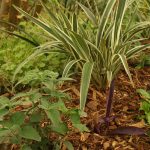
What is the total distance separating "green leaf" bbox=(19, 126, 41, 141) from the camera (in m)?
1.49

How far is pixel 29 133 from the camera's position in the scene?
1.52m

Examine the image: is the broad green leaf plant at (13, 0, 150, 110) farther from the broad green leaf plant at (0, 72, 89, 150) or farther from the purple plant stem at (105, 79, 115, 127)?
the broad green leaf plant at (0, 72, 89, 150)

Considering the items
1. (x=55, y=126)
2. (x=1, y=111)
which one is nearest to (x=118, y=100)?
(x=55, y=126)

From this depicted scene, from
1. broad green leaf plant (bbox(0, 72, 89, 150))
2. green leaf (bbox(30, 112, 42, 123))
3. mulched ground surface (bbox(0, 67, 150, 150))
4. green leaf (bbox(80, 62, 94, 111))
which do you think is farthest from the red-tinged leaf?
green leaf (bbox(30, 112, 42, 123))

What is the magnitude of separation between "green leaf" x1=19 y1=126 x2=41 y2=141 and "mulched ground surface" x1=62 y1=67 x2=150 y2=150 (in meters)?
0.44

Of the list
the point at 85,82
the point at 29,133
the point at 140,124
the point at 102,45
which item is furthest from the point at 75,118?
the point at 102,45

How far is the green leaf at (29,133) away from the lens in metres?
1.49

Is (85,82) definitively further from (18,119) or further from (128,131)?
(18,119)

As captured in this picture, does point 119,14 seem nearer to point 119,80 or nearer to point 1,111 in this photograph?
point 119,80

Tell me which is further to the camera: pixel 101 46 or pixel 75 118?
pixel 101 46

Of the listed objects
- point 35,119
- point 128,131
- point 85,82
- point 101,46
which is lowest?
point 128,131

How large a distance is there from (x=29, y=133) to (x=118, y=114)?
812 mm

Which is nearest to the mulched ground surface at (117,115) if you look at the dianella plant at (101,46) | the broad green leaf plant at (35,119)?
the dianella plant at (101,46)

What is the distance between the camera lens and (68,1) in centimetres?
296
